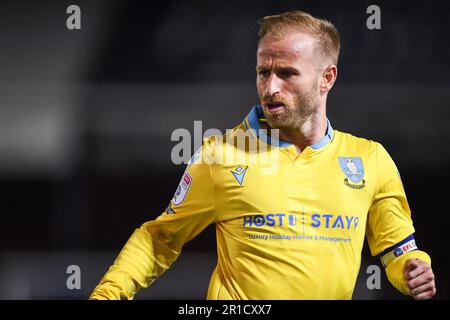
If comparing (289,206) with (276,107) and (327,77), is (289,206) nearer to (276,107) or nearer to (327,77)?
(276,107)

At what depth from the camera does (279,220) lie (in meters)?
2.11

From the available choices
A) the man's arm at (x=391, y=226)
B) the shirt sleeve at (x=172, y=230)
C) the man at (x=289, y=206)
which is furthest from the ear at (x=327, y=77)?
the shirt sleeve at (x=172, y=230)

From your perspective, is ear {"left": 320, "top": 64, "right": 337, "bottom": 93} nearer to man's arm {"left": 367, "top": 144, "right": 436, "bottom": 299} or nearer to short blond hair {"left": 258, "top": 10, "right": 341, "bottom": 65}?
short blond hair {"left": 258, "top": 10, "right": 341, "bottom": 65}

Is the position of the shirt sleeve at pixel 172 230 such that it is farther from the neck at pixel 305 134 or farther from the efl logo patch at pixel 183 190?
the neck at pixel 305 134

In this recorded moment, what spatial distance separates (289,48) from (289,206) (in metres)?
0.45

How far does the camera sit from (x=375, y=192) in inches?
88.0

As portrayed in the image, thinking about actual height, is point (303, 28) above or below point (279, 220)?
above

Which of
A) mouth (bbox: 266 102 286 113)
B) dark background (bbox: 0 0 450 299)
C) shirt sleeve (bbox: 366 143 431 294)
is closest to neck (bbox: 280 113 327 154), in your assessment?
mouth (bbox: 266 102 286 113)

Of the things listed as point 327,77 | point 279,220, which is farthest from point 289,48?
point 279,220

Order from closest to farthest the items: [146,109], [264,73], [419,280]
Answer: [419,280], [264,73], [146,109]

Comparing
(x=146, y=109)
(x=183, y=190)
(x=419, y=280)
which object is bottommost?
(x=419, y=280)
